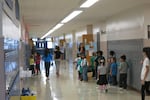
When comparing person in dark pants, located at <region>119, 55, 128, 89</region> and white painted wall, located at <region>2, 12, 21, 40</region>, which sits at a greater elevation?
white painted wall, located at <region>2, 12, 21, 40</region>

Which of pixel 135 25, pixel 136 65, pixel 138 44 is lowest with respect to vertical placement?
pixel 136 65

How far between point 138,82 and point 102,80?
1227mm

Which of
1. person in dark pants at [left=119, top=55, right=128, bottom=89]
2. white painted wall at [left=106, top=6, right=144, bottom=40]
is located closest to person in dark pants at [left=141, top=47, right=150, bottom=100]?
white painted wall at [left=106, top=6, right=144, bottom=40]

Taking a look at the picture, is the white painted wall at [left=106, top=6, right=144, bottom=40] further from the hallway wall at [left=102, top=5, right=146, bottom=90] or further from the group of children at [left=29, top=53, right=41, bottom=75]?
the group of children at [left=29, top=53, right=41, bottom=75]

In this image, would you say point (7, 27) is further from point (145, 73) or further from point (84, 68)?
point (84, 68)

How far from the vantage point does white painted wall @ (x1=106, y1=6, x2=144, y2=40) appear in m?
9.37

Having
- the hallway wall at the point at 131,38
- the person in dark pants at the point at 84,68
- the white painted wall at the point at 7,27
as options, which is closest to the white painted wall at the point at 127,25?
the hallway wall at the point at 131,38

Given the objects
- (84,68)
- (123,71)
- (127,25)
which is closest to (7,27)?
(123,71)

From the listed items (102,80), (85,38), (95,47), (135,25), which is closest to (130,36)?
(135,25)

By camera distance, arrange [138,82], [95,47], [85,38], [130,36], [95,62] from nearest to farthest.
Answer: [138,82]
[130,36]
[95,62]
[95,47]
[85,38]

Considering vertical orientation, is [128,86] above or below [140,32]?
below

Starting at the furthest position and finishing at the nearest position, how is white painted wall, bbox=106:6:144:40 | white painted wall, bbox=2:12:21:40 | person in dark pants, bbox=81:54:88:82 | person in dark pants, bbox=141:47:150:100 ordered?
1. person in dark pants, bbox=81:54:88:82
2. white painted wall, bbox=106:6:144:40
3. person in dark pants, bbox=141:47:150:100
4. white painted wall, bbox=2:12:21:40

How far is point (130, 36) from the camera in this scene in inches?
404

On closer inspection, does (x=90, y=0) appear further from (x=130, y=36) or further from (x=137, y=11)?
(x=130, y=36)
